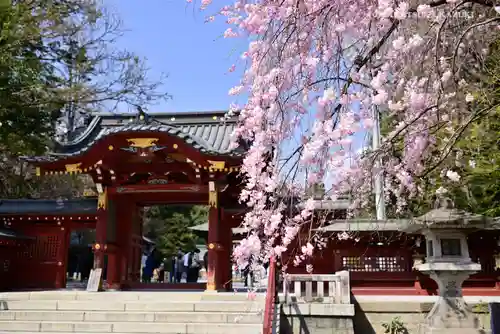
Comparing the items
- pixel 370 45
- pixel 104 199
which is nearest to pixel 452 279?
pixel 370 45

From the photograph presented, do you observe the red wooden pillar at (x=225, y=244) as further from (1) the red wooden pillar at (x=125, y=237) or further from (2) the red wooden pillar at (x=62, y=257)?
(2) the red wooden pillar at (x=62, y=257)

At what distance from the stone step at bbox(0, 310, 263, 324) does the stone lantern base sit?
2825 millimetres

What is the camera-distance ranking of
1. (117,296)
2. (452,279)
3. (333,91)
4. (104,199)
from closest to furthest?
(333,91)
(452,279)
(117,296)
(104,199)

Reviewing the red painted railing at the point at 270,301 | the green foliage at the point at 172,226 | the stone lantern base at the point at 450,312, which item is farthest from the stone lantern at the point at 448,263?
the green foliage at the point at 172,226

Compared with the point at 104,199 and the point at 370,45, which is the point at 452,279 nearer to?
the point at 370,45

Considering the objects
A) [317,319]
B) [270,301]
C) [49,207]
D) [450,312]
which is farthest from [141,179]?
[450,312]

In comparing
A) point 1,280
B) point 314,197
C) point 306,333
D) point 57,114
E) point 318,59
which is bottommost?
point 306,333

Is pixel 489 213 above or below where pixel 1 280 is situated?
above

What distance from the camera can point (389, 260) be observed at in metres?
11.3

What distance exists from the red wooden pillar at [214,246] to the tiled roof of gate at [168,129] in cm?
117

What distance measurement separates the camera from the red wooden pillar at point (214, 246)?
11.0 meters

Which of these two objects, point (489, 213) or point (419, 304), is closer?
point (419, 304)

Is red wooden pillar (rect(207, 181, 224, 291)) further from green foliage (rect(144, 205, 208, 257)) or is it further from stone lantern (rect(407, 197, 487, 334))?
green foliage (rect(144, 205, 208, 257))

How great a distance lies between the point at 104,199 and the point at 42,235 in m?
2.70
